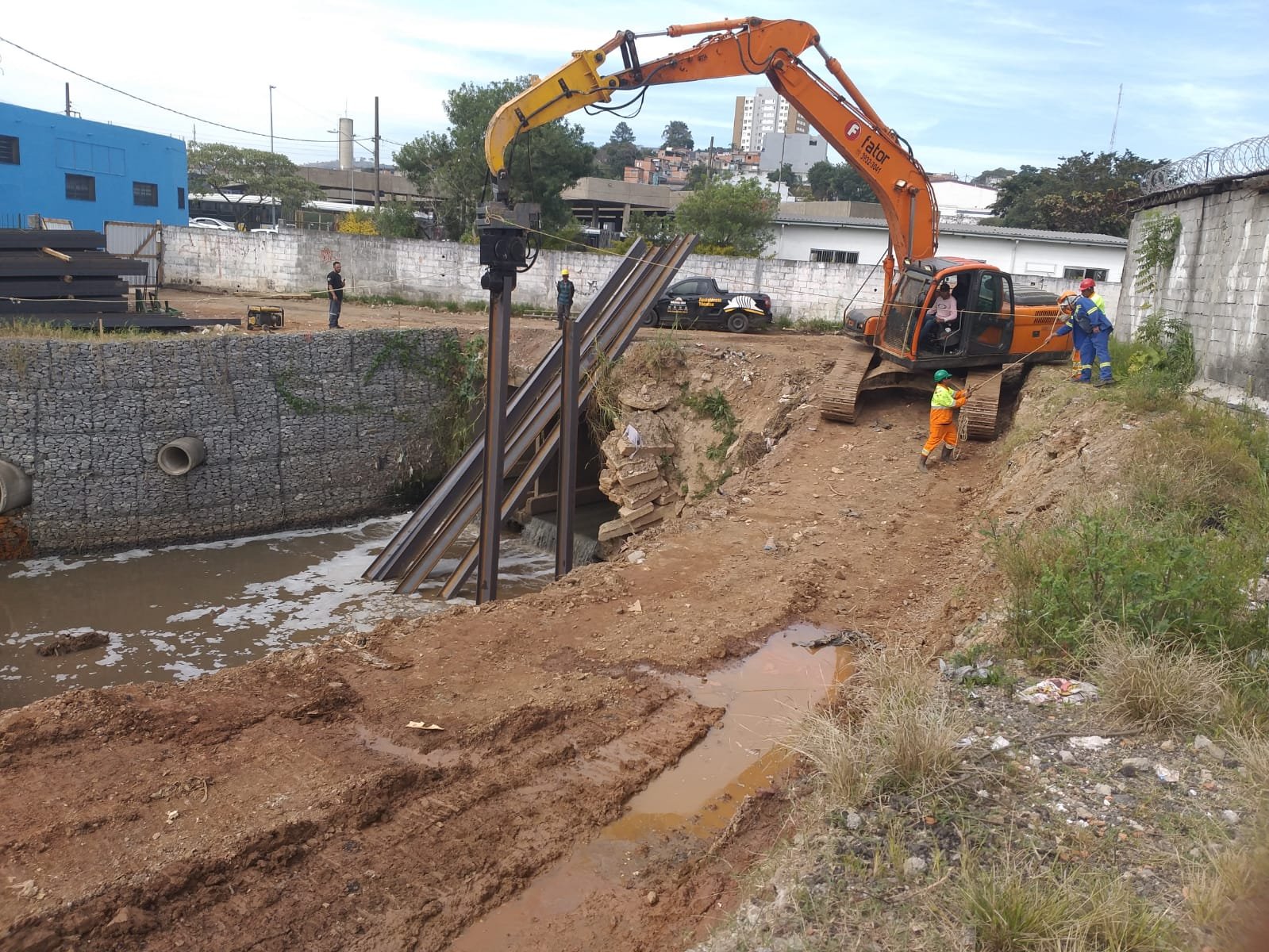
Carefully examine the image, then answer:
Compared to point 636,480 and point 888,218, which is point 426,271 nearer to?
point 636,480

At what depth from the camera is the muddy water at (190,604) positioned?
1034 centimetres

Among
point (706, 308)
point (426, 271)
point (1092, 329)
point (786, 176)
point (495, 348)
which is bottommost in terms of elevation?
point (495, 348)

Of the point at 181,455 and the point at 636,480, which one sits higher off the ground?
the point at 636,480

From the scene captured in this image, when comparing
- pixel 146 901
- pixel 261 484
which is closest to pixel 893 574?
pixel 146 901

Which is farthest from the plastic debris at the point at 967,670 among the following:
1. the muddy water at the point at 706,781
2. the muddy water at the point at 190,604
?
the muddy water at the point at 190,604

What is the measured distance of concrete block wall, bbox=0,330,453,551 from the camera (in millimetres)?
13266

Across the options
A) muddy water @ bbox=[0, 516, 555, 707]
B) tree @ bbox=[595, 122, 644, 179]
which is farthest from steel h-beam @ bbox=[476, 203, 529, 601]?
tree @ bbox=[595, 122, 644, 179]

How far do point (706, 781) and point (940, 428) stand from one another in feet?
23.5

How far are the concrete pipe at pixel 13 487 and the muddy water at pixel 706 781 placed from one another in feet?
36.5

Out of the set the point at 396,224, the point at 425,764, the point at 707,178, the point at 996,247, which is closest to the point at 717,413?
the point at 425,764

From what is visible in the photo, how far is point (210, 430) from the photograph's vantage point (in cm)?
1459

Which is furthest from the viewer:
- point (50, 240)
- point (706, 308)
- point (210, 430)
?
point (706, 308)

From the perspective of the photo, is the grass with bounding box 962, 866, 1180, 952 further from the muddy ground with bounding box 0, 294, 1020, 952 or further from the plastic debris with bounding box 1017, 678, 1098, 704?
A: the plastic debris with bounding box 1017, 678, 1098, 704

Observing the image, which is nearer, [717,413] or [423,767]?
[423,767]
